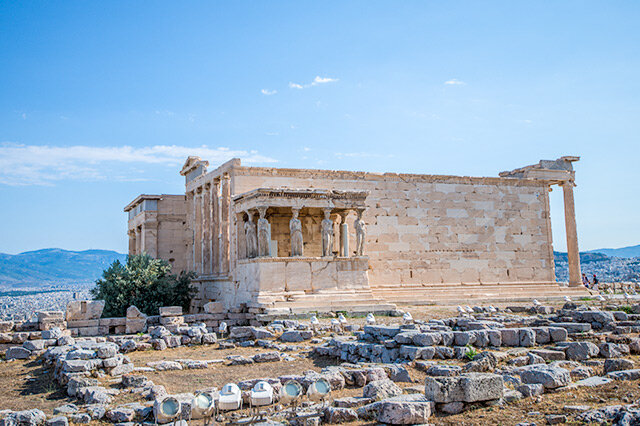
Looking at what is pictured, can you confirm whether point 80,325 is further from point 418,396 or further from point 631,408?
point 631,408

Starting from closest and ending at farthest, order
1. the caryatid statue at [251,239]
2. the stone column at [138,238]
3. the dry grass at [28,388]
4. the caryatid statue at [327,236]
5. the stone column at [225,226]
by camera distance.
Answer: the dry grass at [28,388] < the caryatid statue at [251,239] < the caryatid statue at [327,236] < the stone column at [225,226] < the stone column at [138,238]

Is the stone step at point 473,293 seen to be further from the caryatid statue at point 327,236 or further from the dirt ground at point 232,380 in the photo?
the dirt ground at point 232,380

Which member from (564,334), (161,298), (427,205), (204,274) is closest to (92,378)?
(564,334)

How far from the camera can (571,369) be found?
862cm

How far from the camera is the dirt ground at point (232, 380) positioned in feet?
21.7

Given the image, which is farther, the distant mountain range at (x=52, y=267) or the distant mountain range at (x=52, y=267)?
the distant mountain range at (x=52, y=267)

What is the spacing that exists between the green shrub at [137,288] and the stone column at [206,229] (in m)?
2.15

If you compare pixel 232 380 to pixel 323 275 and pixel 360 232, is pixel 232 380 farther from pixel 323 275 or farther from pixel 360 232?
pixel 360 232

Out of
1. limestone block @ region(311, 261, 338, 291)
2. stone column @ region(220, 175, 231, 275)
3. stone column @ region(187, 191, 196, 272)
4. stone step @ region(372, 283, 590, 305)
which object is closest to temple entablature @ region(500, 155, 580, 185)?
stone step @ region(372, 283, 590, 305)

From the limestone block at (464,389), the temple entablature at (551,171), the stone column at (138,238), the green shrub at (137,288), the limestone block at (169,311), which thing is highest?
the temple entablature at (551,171)

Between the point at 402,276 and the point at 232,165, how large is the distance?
7379 mm

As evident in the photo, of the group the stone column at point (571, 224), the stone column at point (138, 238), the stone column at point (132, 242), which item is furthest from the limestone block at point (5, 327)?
the stone column at point (571, 224)

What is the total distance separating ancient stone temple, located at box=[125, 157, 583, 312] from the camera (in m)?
17.8

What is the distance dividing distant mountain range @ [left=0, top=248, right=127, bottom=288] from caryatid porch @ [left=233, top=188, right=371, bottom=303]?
101 metres
